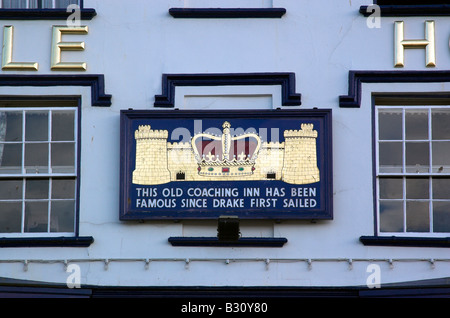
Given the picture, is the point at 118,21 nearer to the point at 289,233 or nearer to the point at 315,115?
the point at 315,115

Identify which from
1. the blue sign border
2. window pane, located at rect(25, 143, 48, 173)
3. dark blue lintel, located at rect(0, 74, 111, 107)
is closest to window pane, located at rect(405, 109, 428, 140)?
the blue sign border

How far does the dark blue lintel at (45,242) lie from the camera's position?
389 inches

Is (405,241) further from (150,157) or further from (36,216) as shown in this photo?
(36,216)

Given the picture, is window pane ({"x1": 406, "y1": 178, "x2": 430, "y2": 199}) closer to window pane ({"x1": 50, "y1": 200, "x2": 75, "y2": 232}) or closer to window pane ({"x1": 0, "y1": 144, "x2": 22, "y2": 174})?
window pane ({"x1": 50, "y1": 200, "x2": 75, "y2": 232})

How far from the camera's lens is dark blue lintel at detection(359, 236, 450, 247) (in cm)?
977

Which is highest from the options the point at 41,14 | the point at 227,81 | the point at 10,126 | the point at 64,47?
the point at 41,14

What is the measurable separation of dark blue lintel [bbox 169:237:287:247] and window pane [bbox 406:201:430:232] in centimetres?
157

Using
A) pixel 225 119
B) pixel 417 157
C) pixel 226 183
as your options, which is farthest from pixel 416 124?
pixel 226 183

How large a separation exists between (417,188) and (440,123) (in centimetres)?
88

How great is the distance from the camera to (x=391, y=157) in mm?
10180

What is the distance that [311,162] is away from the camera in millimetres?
9930

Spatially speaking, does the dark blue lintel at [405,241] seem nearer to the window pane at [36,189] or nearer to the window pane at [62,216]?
the window pane at [62,216]

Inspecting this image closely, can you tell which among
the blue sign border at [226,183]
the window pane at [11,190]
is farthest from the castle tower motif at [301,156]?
the window pane at [11,190]
